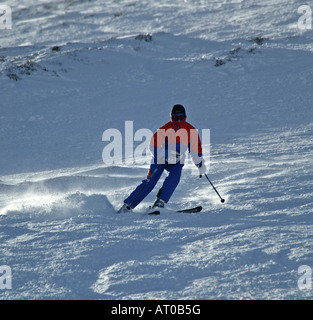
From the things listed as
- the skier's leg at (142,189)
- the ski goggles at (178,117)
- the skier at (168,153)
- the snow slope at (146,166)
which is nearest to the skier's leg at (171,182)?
the skier at (168,153)

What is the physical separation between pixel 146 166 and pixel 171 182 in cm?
274

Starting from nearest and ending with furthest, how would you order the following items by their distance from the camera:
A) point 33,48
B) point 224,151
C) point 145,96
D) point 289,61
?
point 224,151, point 145,96, point 289,61, point 33,48

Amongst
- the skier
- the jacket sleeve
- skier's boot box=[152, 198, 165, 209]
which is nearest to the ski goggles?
the skier

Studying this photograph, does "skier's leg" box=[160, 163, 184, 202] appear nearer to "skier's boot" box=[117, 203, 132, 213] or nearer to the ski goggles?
"skier's boot" box=[117, 203, 132, 213]

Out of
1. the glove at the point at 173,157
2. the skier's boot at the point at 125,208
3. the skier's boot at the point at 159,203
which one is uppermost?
the glove at the point at 173,157

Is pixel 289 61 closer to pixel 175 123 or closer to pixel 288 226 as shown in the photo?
pixel 175 123

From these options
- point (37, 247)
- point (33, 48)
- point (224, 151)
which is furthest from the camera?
point (33, 48)

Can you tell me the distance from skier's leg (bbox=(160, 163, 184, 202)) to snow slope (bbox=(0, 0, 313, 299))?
36cm

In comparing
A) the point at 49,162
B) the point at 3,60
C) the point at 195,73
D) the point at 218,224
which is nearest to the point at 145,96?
the point at 195,73

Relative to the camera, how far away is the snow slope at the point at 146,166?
13.9ft

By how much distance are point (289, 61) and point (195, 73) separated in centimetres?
361

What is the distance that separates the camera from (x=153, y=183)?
647 centimetres

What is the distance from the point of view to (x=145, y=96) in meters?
14.6

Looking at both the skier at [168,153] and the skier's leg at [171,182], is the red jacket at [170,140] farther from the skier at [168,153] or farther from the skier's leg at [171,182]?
the skier's leg at [171,182]
